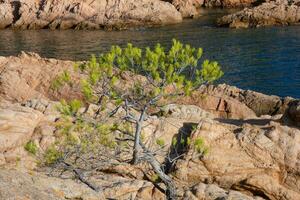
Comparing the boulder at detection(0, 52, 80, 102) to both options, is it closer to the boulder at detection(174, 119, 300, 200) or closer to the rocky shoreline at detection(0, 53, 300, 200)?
the rocky shoreline at detection(0, 53, 300, 200)

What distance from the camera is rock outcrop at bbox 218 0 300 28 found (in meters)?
81.4

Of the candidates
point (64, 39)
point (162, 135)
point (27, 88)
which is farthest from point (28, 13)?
point (162, 135)

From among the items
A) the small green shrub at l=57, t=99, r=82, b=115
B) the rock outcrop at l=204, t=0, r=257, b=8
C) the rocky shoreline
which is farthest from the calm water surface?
the small green shrub at l=57, t=99, r=82, b=115

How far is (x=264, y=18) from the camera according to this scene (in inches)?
3221

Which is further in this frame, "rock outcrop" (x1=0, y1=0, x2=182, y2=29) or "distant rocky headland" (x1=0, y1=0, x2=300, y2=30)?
Answer: "rock outcrop" (x1=0, y1=0, x2=182, y2=29)

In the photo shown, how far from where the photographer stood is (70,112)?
1505 cm

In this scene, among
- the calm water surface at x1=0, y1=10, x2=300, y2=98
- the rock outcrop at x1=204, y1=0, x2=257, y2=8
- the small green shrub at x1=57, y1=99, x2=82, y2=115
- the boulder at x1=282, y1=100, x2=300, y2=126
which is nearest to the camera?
the small green shrub at x1=57, y1=99, x2=82, y2=115

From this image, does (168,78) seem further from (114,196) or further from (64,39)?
(64,39)

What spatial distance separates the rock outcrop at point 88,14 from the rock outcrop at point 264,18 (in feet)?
41.7

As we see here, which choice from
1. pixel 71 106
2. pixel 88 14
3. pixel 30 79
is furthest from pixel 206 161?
pixel 88 14

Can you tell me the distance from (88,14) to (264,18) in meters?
32.5

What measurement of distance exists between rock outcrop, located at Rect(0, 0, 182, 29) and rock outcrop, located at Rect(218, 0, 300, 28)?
41.7ft

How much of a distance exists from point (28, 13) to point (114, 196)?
8093cm

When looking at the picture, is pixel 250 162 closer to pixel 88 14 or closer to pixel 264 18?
pixel 264 18
